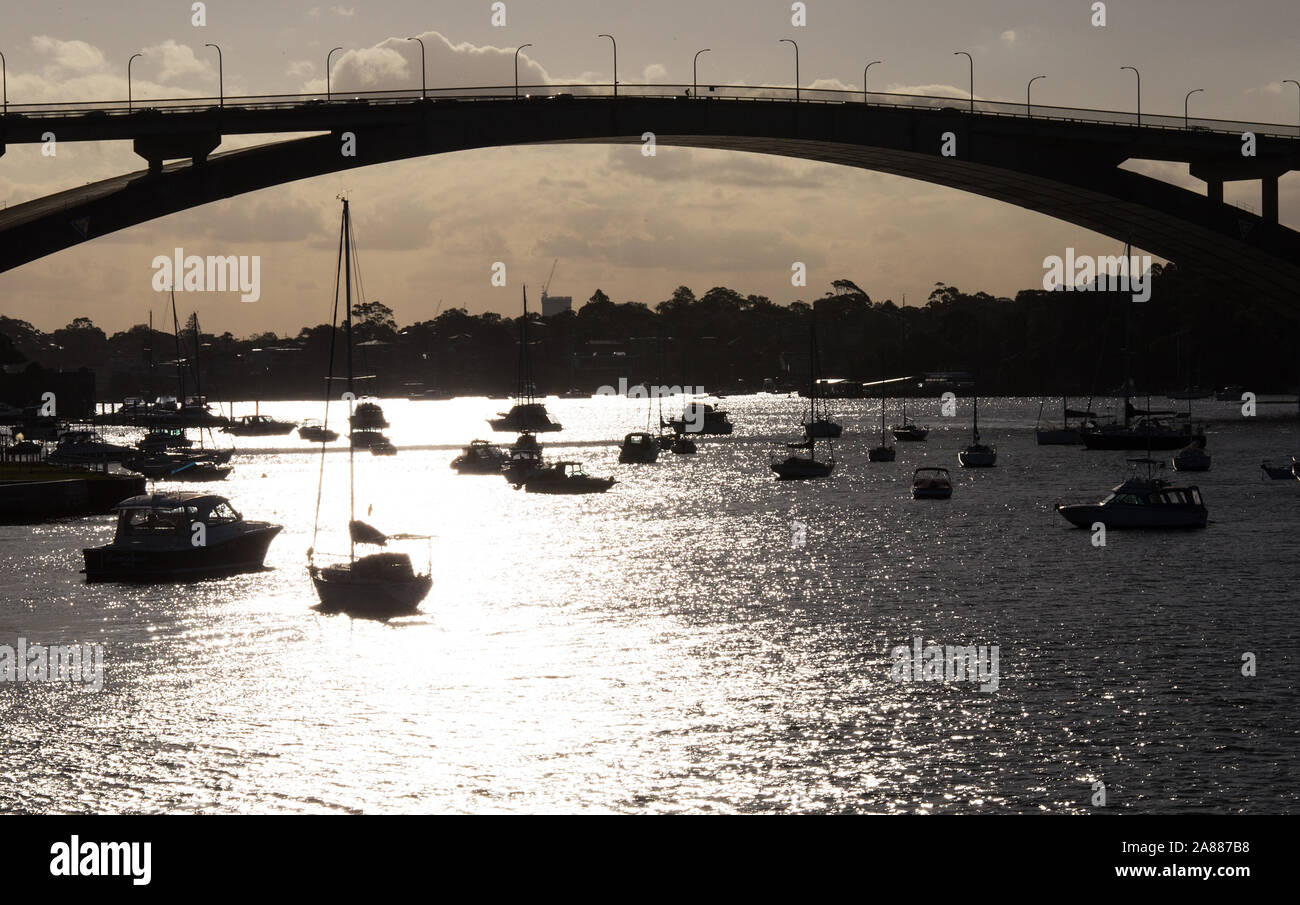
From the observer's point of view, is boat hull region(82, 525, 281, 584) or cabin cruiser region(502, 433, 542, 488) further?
cabin cruiser region(502, 433, 542, 488)

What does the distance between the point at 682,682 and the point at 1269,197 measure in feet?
245

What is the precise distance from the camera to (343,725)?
3247cm

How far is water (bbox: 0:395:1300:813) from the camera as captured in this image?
88.8 feet

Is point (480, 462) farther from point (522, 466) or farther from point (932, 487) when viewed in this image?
point (932, 487)

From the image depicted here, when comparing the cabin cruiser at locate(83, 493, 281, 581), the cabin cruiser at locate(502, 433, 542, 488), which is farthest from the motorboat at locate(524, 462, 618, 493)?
the cabin cruiser at locate(83, 493, 281, 581)

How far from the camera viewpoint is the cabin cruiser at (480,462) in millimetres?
130500

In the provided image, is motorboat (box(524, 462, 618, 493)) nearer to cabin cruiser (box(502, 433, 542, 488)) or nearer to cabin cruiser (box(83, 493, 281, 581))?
cabin cruiser (box(502, 433, 542, 488))

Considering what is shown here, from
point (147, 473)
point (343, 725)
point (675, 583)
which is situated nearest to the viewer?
point (343, 725)

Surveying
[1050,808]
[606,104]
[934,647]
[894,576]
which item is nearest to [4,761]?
[1050,808]

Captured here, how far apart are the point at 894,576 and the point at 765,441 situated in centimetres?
13242

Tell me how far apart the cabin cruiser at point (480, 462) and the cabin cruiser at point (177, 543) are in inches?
2758

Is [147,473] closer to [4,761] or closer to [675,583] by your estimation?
[675,583]

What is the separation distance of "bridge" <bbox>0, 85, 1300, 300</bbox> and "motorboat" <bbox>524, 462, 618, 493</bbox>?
29737 millimetres

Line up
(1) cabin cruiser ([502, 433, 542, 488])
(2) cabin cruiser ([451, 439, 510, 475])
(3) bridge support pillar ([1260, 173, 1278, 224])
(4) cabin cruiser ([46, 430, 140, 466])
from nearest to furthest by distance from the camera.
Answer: (3) bridge support pillar ([1260, 173, 1278, 224]) → (1) cabin cruiser ([502, 433, 542, 488]) → (4) cabin cruiser ([46, 430, 140, 466]) → (2) cabin cruiser ([451, 439, 510, 475])
